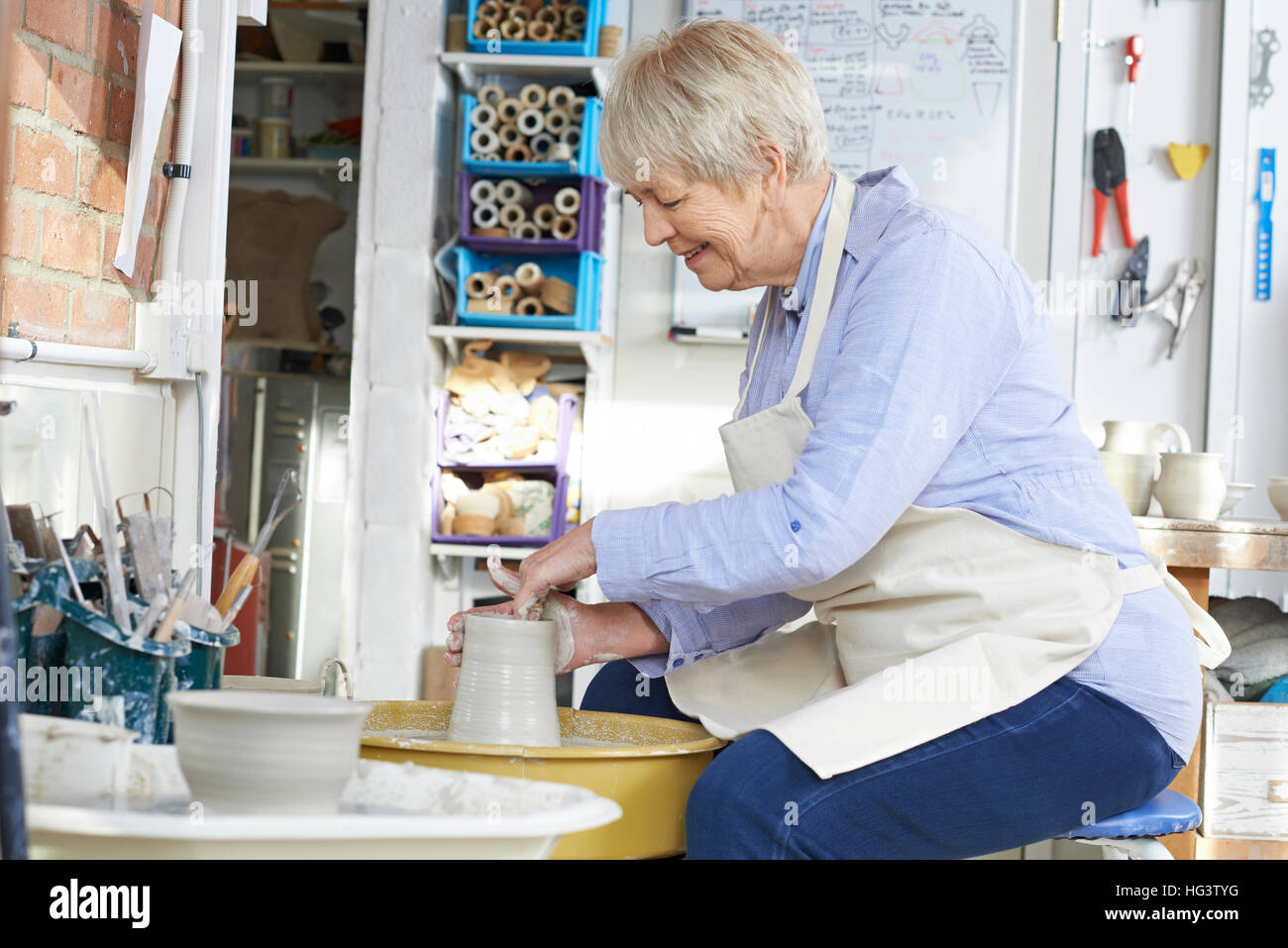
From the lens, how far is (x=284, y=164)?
4.14 meters

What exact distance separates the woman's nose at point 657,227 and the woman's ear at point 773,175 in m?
0.12

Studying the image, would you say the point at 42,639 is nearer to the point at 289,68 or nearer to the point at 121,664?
the point at 121,664

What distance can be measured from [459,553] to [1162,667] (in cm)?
226

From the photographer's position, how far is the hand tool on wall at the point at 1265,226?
3545 millimetres

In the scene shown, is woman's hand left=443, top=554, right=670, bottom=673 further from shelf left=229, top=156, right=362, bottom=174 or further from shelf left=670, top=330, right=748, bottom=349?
shelf left=229, top=156, right=362, bottom=174

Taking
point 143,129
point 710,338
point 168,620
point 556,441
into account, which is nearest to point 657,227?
point 143,129

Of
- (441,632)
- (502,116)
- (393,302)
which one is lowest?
(441,632)

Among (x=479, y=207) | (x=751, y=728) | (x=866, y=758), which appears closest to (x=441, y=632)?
(x=479, y=207)

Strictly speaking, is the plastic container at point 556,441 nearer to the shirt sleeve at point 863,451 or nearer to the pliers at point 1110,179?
the pliers at point 1110,179

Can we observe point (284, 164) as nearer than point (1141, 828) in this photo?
No

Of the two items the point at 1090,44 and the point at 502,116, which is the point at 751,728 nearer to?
the point at 502,116

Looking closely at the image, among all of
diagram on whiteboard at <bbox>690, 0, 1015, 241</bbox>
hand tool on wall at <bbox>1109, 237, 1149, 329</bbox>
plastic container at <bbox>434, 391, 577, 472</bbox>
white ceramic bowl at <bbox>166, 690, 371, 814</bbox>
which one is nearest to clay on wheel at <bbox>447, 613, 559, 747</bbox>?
white ceramic bowl at <bbox>166, 690, 371, 814</bbox>

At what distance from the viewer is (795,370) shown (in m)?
1.50

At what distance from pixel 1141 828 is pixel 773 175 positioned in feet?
2.83
